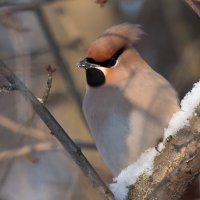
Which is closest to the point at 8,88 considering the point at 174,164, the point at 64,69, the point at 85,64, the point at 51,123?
the point at 51,123

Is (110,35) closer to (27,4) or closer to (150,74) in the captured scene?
(150,74)

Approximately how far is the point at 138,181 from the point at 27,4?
1.56m

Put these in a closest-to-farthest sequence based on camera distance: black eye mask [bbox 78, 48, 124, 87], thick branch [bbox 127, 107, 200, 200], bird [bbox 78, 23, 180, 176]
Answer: thick branch [bbox 127, 107, 200, 200] < bird [bbox 78, 23, 180, 176] < black eye mask [bbox 78, 48, 124, 87]

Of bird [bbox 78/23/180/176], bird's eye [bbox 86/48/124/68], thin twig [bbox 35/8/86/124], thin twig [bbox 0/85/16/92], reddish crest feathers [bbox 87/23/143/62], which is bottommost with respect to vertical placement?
thin twig [bbox 35/8/86/124]

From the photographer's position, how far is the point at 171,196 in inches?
84.1

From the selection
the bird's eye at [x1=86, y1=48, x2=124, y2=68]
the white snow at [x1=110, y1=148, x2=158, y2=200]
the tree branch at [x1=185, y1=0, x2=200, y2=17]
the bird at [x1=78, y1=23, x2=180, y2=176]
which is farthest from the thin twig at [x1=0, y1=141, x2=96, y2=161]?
the tree branch at [x1=185, y1=0, x2=200, y2=17]

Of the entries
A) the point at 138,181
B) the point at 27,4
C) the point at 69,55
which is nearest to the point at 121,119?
the point at 138,181

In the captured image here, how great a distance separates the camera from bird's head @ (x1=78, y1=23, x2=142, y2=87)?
2.92 m

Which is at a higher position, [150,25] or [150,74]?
[150,74]

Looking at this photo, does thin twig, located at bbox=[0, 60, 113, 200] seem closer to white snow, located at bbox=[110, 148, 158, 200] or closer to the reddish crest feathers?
white snow, located at bbox=[110, 148, 158, 200]

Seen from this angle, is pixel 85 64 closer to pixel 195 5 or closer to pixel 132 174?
pixel 132 174

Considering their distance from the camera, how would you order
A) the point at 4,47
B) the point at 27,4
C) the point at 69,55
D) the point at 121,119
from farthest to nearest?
the point at 4,47, the point at 69,55, the point at 27,4, the point at 121,119

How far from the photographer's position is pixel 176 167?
2119 millimetres

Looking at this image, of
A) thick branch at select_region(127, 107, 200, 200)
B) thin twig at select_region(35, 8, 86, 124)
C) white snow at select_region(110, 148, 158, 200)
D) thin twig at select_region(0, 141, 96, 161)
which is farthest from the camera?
thin twig at select_region(35, 8, 86, 124)
